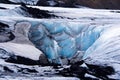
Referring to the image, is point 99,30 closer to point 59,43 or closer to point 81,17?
point 59,43

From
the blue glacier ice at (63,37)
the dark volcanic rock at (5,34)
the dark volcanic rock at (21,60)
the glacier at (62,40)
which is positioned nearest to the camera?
the dark volcanic rock at (21,60)

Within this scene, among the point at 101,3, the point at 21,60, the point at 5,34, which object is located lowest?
the point at 101,3

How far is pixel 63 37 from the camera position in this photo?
199 inches

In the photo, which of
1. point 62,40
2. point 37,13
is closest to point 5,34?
point 62,40

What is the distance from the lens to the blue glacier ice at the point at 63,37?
15.7 feet

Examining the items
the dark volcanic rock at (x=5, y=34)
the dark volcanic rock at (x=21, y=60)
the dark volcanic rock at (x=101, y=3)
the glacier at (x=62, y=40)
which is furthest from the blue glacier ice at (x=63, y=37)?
the dark volcanic rock at (x=101, y=3)

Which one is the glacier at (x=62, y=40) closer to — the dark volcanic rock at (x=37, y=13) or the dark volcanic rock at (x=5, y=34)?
the dark volcanic rock at (x=5, y=34)

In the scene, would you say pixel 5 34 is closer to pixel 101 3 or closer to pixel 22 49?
pixel 22 49

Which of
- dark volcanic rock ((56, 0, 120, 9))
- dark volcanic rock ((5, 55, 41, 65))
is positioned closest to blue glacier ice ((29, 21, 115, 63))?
dark volcanic rock ((5, 55, 41, 65))

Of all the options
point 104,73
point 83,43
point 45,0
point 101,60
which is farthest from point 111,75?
point 45,0

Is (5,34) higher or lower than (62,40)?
higher

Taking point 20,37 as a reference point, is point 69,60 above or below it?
below

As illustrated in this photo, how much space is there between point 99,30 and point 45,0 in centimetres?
629

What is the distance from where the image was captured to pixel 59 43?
494 centimetres
